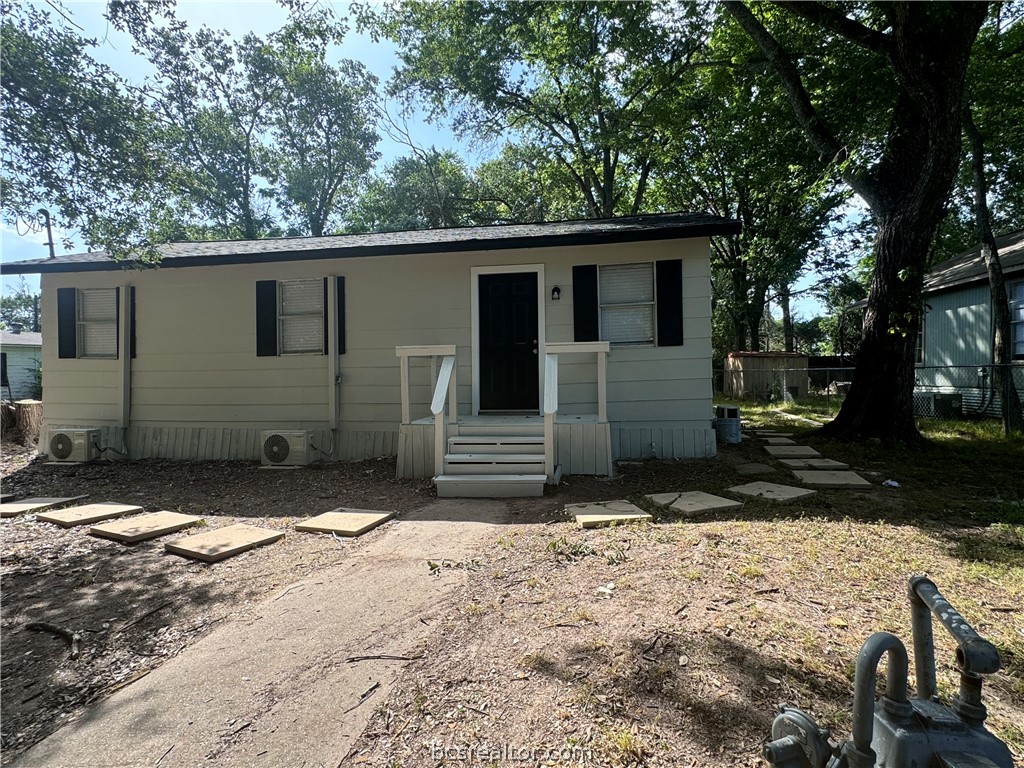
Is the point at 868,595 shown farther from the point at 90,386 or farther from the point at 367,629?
the point at 90,386

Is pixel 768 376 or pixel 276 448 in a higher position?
pixel 768 376

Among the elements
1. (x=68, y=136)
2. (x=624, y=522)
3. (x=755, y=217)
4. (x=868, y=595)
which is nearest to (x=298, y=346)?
(x=68, y=136)

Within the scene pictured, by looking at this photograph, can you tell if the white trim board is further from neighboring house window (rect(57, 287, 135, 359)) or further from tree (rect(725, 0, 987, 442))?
neighboring house window (rect(57, 287, 135, 359))

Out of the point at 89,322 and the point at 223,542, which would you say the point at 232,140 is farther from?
A: the point at 223,542

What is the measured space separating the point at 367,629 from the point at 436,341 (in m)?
4.65

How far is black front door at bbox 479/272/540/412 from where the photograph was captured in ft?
20.9

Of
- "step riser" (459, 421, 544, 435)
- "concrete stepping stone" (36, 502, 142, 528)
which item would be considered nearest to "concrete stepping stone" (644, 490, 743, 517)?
"step riser" (459, 421, 544, 435)

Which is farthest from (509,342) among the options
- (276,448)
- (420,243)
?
(276,448)

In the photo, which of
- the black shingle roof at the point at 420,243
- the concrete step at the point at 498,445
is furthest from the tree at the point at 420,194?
the concrete step at the point at 498,445

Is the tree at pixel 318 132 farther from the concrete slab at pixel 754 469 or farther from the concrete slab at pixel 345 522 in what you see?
the concrete slab at pixel 754 469

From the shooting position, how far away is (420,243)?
20.5 ft

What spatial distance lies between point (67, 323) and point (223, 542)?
6.18 metres

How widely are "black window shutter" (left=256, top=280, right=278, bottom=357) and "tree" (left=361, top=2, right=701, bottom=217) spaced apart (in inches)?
271

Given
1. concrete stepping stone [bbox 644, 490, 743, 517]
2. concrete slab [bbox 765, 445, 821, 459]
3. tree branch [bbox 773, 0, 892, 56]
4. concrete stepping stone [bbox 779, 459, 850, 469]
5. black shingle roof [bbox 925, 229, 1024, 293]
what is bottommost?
concrete stepping stone [bbox 644, 490, 743, 517]
